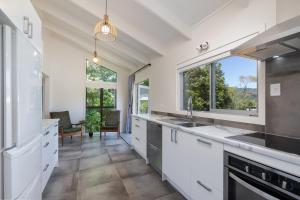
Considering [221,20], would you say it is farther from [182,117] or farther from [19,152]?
[19,152]

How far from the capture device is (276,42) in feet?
3.70

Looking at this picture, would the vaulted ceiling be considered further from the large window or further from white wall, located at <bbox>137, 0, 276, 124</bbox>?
the large window

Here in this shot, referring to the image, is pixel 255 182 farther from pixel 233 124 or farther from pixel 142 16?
pixel 142 16

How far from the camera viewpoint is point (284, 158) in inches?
37.4

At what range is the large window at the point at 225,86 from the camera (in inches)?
77.4

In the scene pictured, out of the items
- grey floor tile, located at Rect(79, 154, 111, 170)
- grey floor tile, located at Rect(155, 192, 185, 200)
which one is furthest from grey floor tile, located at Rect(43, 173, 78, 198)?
grey floor tile, located at Rect(155, 192, 185, 200)

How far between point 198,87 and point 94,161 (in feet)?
7.98

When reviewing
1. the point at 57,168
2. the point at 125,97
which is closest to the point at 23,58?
the point at 57,168

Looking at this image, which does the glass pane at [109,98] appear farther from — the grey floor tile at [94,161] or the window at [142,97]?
the grey floor tile at [94,161]

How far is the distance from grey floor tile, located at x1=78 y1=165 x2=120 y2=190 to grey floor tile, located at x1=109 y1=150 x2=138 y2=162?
403 millimetres

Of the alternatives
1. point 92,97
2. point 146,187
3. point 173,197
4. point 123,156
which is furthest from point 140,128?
point 92,97

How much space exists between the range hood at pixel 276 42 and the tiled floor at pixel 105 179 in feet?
5.93

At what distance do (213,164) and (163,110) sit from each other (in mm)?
2328

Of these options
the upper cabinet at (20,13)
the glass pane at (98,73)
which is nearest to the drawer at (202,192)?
the upper cabinet at (20,13)
